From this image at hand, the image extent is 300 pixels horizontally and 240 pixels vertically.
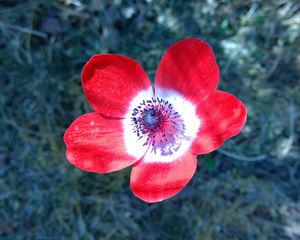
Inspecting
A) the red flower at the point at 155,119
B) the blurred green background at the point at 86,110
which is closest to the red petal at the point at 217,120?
the red flower at the point at 155,119

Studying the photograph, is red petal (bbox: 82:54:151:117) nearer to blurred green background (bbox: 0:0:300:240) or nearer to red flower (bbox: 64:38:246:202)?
red flower (bbox: 64:38:246:202)

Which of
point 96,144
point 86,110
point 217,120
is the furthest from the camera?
point 86,110

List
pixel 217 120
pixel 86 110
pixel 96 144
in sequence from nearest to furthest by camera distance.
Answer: pixel 217 120
pixel 96 144
pixel 86 110

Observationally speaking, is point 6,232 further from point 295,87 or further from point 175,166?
point 295,87

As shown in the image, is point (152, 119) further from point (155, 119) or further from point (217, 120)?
point (217, 120)

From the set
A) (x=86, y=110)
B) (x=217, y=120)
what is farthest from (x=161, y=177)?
(x=86, y=110)

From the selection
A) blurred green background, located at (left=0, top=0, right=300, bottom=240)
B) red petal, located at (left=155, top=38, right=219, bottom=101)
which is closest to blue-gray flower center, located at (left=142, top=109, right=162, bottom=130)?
red petal, located at (left=155, top=38, right=219, bottom=101)

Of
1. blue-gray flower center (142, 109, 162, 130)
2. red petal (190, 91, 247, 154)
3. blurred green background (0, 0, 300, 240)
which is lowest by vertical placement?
blurred green background (0, 0, 300, 240)

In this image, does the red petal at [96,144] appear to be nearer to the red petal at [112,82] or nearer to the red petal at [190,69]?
the red petal at [112,82]
